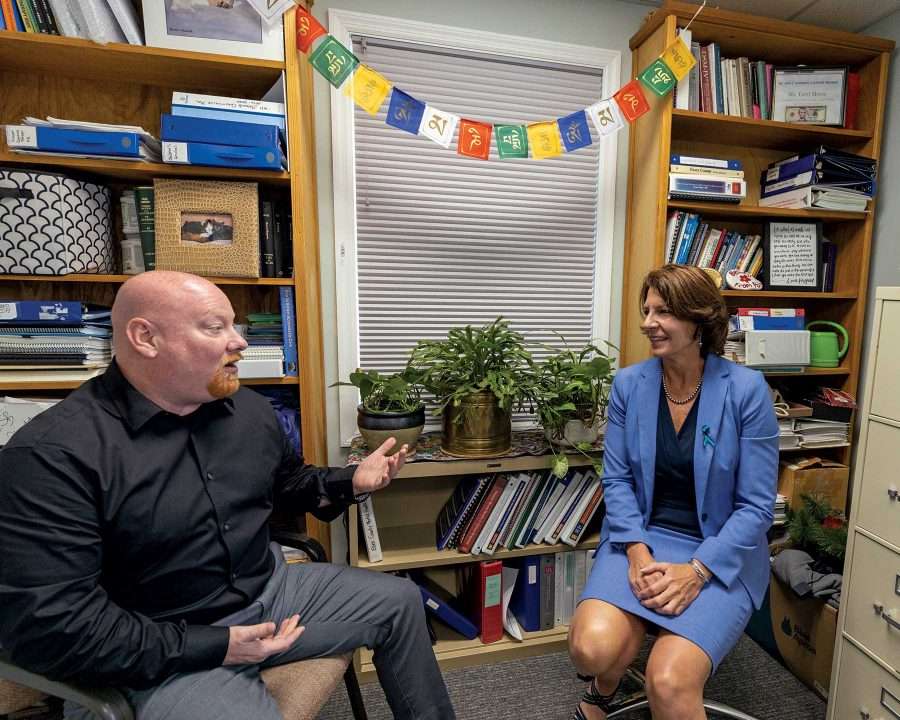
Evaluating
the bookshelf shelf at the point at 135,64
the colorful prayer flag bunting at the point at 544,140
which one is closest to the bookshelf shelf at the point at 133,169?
the bookshelf shelf at the point at 135,64

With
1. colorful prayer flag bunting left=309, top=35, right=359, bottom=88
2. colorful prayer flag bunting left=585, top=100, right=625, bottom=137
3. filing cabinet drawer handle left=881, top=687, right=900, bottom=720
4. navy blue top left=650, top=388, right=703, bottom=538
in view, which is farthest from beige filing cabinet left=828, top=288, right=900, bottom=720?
colorful prayer flag bunting left=309, top=35, right=359, bottom=88

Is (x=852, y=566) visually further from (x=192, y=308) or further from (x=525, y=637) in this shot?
(x=192, y=308)

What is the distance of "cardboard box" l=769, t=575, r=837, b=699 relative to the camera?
5.43 feet

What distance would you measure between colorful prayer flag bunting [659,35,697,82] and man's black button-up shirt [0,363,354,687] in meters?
1.94

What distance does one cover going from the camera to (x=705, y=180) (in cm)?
201

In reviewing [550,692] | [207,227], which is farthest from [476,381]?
[550,692]

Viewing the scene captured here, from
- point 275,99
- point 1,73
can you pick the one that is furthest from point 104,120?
point 275,99

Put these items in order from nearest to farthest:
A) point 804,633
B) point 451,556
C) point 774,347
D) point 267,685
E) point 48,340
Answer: point 267,685
point 48,340
point 804,633
point 451,556
point 774,347

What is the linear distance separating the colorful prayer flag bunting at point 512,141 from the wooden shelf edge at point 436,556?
1.50 meters

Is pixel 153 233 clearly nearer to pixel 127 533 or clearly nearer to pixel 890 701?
pixel 127 533

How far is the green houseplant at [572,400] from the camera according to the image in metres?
1.76

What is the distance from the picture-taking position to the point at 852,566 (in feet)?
4.72

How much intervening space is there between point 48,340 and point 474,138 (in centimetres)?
158

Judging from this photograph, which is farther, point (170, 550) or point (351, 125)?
point (351, 125)
